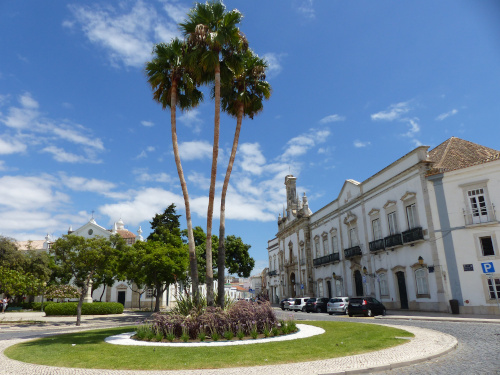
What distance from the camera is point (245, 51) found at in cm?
1653

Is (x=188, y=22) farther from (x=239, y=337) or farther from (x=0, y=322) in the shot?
(x=0, y=322)

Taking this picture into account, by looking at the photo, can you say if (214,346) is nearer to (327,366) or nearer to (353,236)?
(327,366)

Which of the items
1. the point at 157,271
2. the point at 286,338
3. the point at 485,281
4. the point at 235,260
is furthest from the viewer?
the point at 235,260

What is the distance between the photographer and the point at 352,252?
3344 cm

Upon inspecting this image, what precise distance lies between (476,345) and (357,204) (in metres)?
24.3

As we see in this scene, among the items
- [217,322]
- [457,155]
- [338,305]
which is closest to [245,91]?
[217,322]

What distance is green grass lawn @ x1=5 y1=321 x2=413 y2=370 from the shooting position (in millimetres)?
8367

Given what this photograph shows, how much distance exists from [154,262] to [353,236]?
60.5ft

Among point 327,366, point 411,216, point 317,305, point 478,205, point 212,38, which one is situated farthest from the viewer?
point 317,305

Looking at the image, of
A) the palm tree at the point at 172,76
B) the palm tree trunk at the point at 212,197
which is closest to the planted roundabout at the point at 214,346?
the palm tree trunk at the point at 212,197

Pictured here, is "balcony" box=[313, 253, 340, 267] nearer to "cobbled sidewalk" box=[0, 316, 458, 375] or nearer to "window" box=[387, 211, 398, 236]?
"window" box=[387, 211, 398, 236]

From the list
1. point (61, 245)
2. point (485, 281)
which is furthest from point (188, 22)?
point (485, 281)

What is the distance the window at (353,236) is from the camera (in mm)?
34000

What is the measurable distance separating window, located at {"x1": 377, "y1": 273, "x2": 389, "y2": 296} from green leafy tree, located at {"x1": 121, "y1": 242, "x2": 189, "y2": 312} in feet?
55.0
